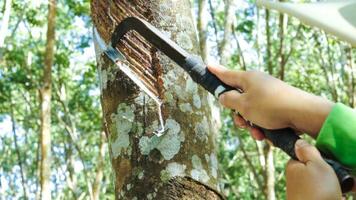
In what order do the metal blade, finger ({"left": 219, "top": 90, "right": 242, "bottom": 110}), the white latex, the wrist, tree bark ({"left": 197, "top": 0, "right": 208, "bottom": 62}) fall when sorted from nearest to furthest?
1. the white latex
2. the wrist
3. finger ({"left": 219, "top": 90, "right": 242, "bottom": 110})
4. the metal blade
5. tree bark ({"left": 197, "top": 0, "right": 208, "bottom": 62})

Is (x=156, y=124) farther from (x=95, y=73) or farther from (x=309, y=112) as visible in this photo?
(x=95, y=73)

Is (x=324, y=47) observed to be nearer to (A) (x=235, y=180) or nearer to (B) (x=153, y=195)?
(A) (x=235, y=180)

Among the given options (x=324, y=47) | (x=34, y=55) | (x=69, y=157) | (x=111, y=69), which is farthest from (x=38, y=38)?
(x=111, y=69)

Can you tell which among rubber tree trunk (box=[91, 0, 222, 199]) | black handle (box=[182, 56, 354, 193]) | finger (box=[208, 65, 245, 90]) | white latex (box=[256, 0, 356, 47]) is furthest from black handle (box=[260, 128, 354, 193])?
rubber tree trunk (box=[91, 0, 222, 199])

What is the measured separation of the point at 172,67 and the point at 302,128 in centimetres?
74

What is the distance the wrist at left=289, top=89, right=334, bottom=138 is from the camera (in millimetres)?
1044

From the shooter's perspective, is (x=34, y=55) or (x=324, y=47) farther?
(x=34, y=55)

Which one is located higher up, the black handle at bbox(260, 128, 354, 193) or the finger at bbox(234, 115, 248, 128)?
the finger at bbox(234, 115, 248, 128)

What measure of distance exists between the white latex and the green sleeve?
0.65ft

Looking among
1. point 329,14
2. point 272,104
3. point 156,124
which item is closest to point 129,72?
point 156,124

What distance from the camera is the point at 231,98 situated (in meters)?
1.16

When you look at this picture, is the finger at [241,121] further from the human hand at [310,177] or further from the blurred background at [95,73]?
the blurred background at [95,73]

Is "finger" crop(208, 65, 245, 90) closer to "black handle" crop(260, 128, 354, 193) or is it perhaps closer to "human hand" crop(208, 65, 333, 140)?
"human hand" crop(208, 65, 333, 140)

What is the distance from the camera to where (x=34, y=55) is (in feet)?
37.0
